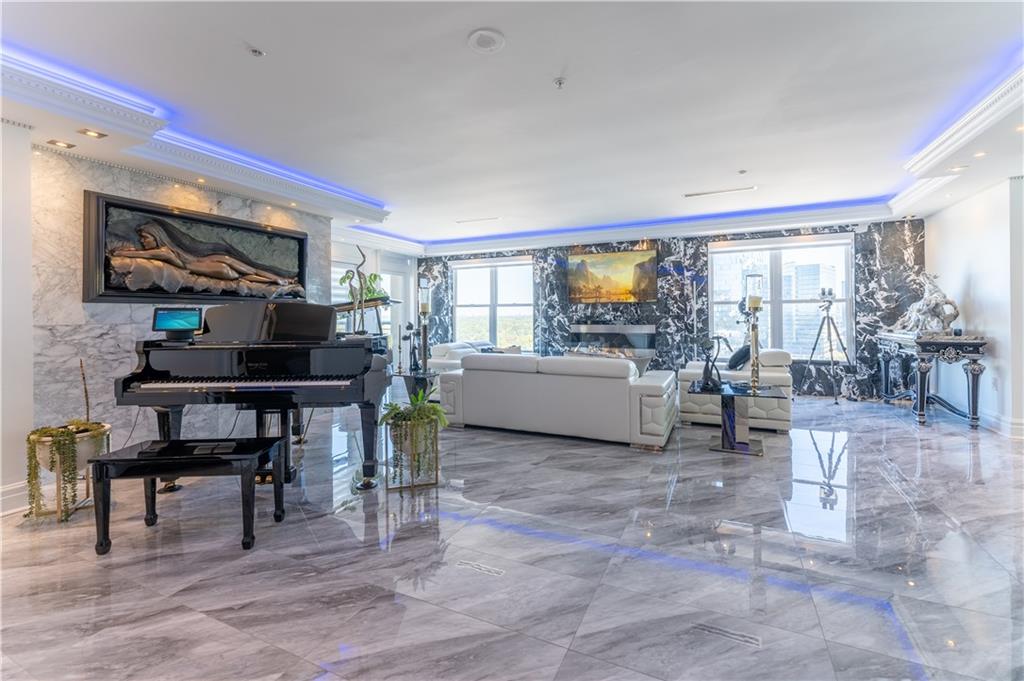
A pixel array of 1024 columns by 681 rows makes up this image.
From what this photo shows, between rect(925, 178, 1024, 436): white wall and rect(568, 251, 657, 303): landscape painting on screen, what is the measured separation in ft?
12.7

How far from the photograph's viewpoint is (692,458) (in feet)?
13.7

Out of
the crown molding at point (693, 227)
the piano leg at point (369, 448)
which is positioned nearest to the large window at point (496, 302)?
the crown molding at point (693, 227)

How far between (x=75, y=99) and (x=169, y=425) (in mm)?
Result: 2189

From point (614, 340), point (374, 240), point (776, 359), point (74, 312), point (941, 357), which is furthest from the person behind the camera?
point (614, 340)

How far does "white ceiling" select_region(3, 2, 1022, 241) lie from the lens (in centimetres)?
257

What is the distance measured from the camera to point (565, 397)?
4773 millimetres

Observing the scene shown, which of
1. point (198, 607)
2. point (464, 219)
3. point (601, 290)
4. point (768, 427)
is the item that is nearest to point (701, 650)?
point (198, 607)

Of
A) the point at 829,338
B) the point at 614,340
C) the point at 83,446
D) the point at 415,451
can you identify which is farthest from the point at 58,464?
the point at 829,338

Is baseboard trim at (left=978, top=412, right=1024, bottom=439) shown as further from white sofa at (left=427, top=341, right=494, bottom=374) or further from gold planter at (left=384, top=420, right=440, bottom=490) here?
white sofa at (left=427, top=341, right=494, bottom=374)

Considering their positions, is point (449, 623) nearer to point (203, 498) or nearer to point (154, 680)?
point (154, 680)

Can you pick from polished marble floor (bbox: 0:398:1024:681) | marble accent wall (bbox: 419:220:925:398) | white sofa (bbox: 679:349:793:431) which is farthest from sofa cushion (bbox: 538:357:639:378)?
marble accent wall (bbox: 419:220:925:398)

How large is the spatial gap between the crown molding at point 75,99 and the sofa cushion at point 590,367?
3.67 m

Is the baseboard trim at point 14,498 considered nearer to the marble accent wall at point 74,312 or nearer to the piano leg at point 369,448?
the marble accent wall at point 74,312

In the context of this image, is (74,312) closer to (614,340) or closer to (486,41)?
(486,41)
